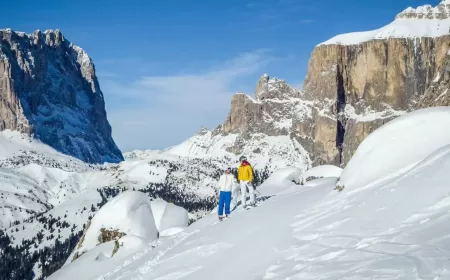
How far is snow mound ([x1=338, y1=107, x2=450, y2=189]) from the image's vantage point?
64.3ft

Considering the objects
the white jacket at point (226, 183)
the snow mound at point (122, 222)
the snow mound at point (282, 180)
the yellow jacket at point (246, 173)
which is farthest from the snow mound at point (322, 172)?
the white jacket at point (226, 183)

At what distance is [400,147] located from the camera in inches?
810

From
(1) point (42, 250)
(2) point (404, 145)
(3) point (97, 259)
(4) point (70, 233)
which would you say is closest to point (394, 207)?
(2) point (404, 145)

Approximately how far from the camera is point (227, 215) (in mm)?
24344

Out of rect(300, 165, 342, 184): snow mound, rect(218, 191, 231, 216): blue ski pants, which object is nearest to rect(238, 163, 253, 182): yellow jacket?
rect(218, 191, 231, 216): blue ski pants

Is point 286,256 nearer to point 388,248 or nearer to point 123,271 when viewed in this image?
point 388,248

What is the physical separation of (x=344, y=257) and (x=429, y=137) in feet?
38.5

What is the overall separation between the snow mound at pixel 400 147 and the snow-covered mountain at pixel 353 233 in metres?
0.04

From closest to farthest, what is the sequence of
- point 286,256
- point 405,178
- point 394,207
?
point 286,256 → point 394,207 → point 405,178

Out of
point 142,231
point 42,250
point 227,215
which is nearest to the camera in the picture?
point 227,215

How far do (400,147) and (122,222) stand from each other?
25723 millimetres

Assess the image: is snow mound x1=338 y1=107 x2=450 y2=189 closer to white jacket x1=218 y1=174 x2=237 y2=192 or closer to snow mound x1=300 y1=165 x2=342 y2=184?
white jacket x1=218 y1=174 x2=237 y2=192

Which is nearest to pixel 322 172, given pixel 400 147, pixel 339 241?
pixel 400 147

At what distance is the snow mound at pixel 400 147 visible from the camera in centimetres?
1959
